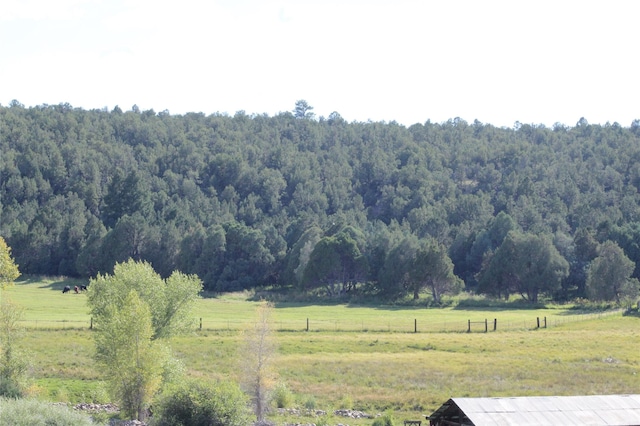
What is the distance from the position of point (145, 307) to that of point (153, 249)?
94530mm

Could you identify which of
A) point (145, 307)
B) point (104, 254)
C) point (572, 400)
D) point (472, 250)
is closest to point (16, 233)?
point (104, 254)

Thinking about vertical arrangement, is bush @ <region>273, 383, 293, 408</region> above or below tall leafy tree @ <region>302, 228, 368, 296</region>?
below

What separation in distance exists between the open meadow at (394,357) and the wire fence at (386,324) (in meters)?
0.10

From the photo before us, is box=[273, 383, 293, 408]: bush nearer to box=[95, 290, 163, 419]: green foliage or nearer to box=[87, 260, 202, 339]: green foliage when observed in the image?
box=[95, 290, 163, 419]: green foliage

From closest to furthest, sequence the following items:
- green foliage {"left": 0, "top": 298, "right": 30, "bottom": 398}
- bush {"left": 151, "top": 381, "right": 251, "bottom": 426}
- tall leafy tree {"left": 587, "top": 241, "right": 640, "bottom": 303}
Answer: bush {"left": 151, "top": 381, "right": 251, "bottom": 426}, green foliage {"left": 0, "top": 298, "right": 30, "bottom": 398}, tall leafy tree {"left": 587, "top": 241, "right": 640, "bottom": 303}

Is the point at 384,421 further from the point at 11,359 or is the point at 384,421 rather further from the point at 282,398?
the point at 11,359

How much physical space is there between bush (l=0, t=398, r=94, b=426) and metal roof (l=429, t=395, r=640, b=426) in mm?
15748

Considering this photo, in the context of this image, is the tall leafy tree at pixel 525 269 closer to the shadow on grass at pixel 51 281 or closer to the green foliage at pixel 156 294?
the shadow on grass at pixel 51 281

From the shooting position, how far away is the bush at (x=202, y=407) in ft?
137

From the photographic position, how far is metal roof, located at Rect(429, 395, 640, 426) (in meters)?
34.4

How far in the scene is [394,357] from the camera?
64312 mm

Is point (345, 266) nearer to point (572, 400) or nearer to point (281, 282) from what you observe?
point (281, 282)

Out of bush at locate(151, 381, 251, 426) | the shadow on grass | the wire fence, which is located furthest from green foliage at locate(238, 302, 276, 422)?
the shadow on grass

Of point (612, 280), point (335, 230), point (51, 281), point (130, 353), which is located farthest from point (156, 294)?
point (335, 230)
